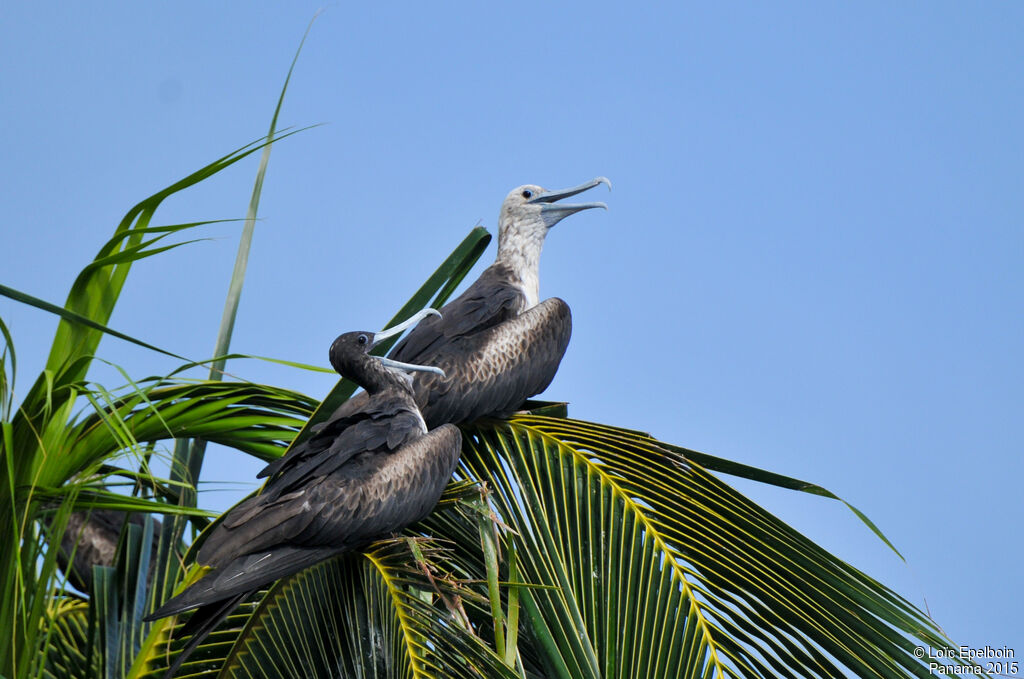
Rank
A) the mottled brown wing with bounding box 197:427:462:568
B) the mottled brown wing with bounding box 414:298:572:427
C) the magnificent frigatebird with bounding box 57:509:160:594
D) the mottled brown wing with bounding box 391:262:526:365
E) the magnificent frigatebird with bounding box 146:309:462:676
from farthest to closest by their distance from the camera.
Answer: the magnificent frigatebird with bounding box 57:509:160:594, the mottled brown wing with bounding box 391:262:526:365, the mottled brown wing with bounding box 414:298:572:427, the mottled brown wing with bounding box 197:427:462:568, the magnificent frigatebird with bounding box 146:309:462:676

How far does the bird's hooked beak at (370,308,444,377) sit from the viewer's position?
13.3 feet

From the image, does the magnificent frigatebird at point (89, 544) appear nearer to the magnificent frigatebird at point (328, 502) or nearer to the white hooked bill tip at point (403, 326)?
the white hooked bill tip at point (403, 326)

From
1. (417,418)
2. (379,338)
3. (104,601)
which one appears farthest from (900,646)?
(104,601)

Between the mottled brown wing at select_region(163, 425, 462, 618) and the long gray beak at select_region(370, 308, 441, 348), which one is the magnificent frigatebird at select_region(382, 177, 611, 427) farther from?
the mottled brown wing at select_region(163, 425, 462, 618)

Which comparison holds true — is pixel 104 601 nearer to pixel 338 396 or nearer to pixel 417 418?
pixel 338 396

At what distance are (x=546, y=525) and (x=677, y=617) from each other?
49 cm

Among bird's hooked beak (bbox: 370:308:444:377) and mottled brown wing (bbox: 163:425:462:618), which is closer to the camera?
mottled brown wing (bbox: 163:425:462:618)

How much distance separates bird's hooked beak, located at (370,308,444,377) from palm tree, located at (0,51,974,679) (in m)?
0.13

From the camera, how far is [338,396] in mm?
4379

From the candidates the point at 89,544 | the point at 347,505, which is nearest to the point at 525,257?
the point at 347,505

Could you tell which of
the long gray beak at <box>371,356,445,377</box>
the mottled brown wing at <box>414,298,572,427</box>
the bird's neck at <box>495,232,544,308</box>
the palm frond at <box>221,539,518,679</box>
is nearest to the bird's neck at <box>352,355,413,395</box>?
the long gray beak at <box>371,356,445,377</box>

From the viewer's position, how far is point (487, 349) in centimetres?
433

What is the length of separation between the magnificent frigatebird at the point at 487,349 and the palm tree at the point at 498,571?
13cm

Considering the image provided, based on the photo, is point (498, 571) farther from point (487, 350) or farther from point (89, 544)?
point (89, 544)
